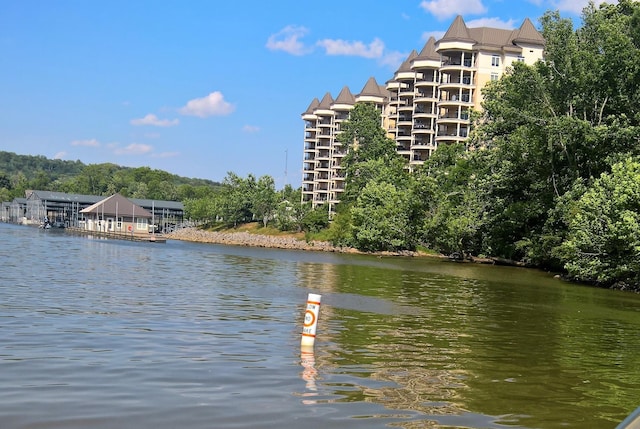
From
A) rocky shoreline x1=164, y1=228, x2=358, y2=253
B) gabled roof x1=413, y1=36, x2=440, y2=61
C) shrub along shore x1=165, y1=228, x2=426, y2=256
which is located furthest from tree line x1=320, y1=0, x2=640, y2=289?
gabled roof x1=413, y1=36, x2=440, y2=61

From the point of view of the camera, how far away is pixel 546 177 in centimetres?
5884

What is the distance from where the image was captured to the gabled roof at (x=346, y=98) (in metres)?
135

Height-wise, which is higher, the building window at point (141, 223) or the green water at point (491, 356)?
the building window at point (141, 223)

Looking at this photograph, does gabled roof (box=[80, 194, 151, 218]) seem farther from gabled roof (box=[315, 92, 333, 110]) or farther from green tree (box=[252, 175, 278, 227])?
gabled roof (box=[315, 92, 333, 110])

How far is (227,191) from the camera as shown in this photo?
134 metres

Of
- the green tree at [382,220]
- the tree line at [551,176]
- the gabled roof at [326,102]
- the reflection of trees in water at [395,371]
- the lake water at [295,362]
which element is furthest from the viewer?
the gabled roof at [326,102]

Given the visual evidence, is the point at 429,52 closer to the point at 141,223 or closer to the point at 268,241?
the point at 268,241

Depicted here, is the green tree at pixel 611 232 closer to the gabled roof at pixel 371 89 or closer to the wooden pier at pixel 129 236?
the wooden pier at pixel 129 236

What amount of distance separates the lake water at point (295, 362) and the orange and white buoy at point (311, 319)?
0.80 ft

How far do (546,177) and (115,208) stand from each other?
276 feet

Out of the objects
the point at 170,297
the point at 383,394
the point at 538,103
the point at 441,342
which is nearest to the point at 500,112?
the point at 538,103

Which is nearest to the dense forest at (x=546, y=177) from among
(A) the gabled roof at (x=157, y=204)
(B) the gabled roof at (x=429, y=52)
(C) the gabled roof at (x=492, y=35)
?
(B) the gabled roof at (x=429, y=52)

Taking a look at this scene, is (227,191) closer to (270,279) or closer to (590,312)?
(270,279)

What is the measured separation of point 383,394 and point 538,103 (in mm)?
46907
